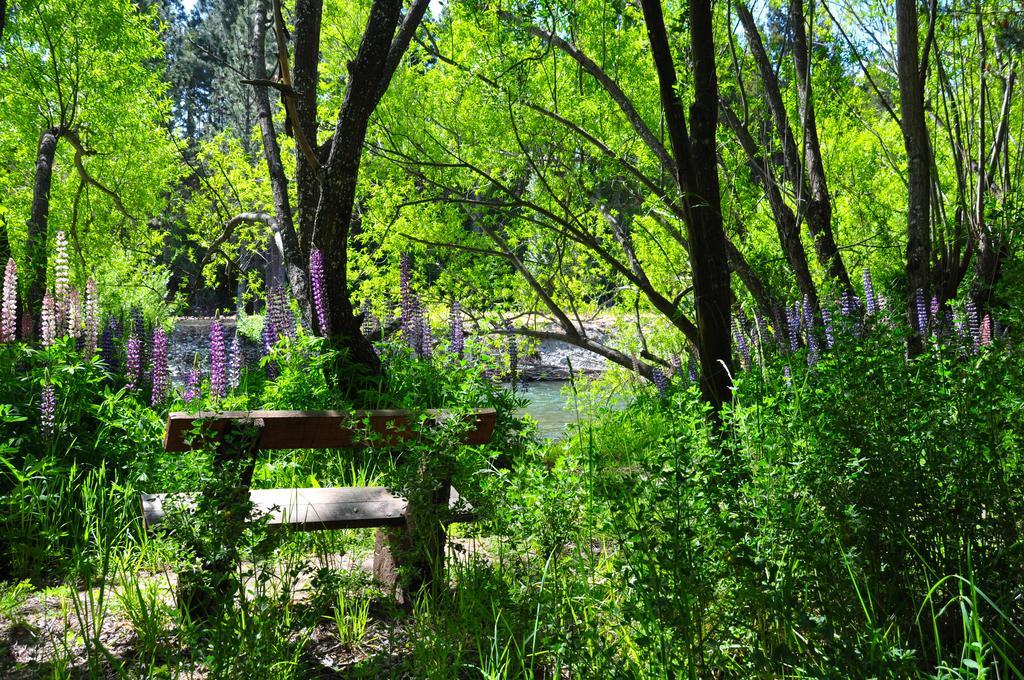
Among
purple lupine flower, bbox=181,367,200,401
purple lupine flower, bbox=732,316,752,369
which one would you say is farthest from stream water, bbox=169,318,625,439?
purple lupine flower, bbox=181,367,200,401

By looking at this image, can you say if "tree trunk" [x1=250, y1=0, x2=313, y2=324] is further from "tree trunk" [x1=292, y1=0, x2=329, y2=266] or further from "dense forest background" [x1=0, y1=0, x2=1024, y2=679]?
"tree trunk" [x1=292, y1=0, x2=329, y2=266]

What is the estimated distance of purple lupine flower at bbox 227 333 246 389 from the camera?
17.7ft

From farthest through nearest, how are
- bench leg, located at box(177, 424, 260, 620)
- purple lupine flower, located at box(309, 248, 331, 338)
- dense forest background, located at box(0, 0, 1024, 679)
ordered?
purple lupine flower, located at box(309, 248, 331, 338) → bench leg, located at box(177, 424, 260, 620) → dense forest background, located at box(0, 0, 1024, 679)

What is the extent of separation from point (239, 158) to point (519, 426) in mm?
16069

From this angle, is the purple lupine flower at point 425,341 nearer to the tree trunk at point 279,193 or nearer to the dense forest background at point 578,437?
the dense forest background at point 578,437

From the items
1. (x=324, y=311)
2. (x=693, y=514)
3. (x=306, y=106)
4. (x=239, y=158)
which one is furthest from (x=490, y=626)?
(x=239, y=158)

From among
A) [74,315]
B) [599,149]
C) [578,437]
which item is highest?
[599,149]

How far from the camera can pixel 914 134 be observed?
4.28 meters

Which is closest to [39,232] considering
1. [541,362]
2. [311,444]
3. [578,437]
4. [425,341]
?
[425,341]

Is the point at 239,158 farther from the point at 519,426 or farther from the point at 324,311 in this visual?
the point at 519,426

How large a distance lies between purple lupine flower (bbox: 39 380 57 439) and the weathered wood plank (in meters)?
1.23

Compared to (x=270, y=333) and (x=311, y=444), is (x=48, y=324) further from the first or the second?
(x=311, y=444)

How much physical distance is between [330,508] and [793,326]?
448 cm

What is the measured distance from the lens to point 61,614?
10.0 feet
